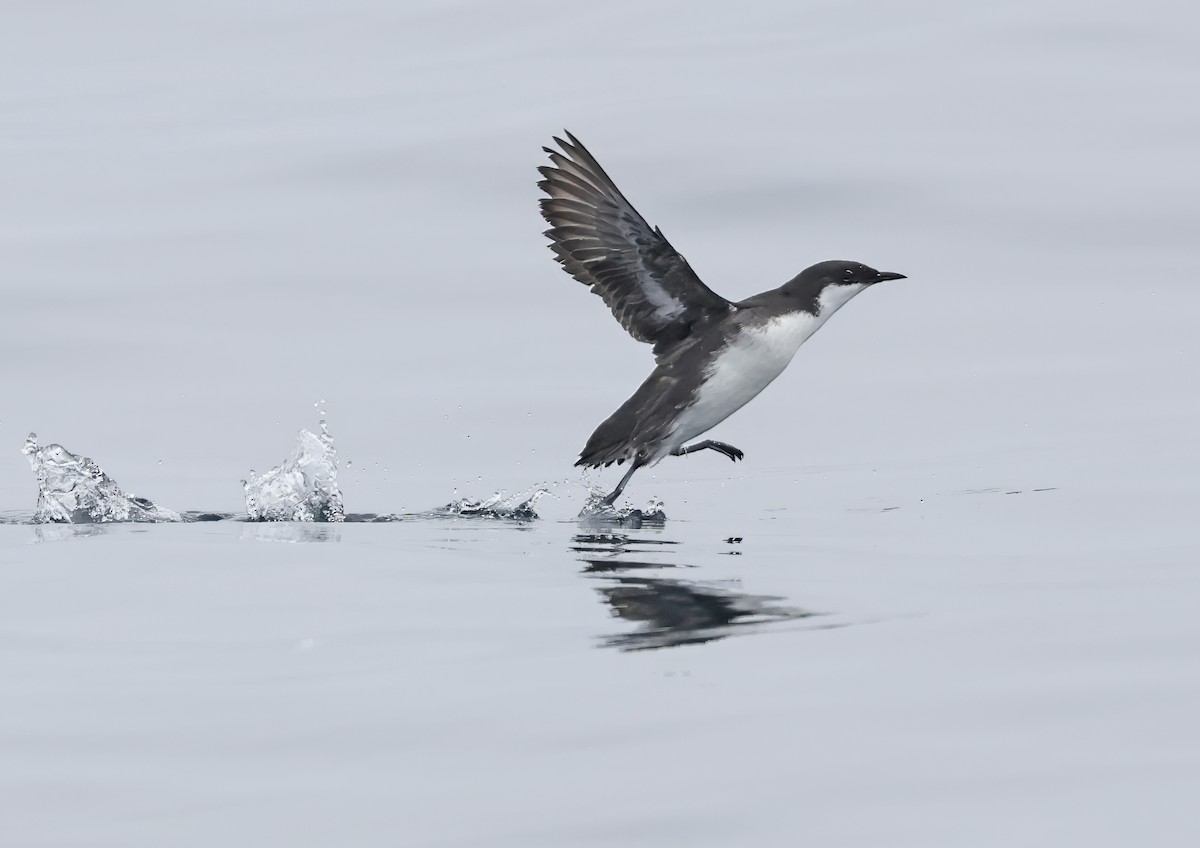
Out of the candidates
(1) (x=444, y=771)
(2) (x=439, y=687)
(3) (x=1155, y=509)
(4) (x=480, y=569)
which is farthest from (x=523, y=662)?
(3) (x=1155, y=509)

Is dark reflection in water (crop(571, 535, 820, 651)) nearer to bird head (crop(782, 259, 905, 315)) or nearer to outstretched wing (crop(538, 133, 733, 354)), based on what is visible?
outstretched wing (crop(538, 133, 733, 354))

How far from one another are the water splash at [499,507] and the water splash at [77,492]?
1.54 metres

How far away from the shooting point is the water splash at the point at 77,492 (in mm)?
10320

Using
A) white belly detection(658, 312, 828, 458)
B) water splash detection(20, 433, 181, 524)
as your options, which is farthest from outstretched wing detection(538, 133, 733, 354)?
water splash detection(20, 433, 181, 524)

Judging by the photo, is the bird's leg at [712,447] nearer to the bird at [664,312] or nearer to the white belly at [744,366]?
the bird at [664,312]

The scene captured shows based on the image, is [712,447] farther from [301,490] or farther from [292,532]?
[292,532]

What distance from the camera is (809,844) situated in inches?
170

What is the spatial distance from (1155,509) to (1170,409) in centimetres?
398

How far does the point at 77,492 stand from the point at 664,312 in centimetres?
348

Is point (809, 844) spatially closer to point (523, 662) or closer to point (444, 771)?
point (444, 771)

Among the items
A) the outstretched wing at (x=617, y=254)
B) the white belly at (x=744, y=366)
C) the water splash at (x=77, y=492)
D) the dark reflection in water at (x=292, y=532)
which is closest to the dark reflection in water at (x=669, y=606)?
the dark reflection in water at (x=292, y=532)

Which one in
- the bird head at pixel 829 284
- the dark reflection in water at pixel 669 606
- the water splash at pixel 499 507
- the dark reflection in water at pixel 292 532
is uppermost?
the bird head at pixel 829 284

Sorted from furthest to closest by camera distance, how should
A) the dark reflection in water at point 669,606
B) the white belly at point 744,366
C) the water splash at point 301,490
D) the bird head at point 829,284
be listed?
1. the bird head at point 829,284
2. the white belly at point 744,366
3. the water splash at point 301,490
4. the dark reflection in water at point 669,606

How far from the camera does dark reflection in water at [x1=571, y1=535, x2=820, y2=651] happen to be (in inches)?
255
